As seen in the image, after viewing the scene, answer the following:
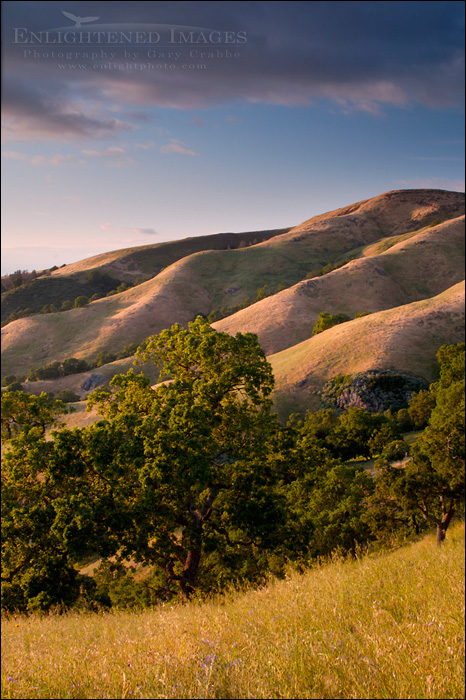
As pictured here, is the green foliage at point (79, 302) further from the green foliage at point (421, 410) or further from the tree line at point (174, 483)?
the tree line at point (174, 483)

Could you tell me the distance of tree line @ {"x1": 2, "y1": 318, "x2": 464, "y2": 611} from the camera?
1705cm

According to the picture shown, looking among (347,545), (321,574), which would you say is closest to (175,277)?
(347,545)

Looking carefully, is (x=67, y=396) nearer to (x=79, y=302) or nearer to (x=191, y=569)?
(x=79, y=302)

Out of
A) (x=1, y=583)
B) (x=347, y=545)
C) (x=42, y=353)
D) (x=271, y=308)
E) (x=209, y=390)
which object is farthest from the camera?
(x=42, y=353)

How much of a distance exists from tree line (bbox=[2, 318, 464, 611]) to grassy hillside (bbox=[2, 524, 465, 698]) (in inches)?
329

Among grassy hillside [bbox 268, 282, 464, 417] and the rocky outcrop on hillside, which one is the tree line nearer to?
the rocky outcrop on hillside

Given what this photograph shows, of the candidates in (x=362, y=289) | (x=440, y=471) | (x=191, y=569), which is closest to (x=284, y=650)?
(x=191, y=569)

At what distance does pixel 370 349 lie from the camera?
78.9 m

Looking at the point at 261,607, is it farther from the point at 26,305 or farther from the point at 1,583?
the point at 26,305

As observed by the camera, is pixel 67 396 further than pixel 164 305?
No

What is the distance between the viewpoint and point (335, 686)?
393cm

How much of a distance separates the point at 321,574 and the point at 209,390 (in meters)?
12.1

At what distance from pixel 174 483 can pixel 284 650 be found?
12.6 metres

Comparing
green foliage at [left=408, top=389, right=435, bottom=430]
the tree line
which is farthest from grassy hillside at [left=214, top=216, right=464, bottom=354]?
the tree line
